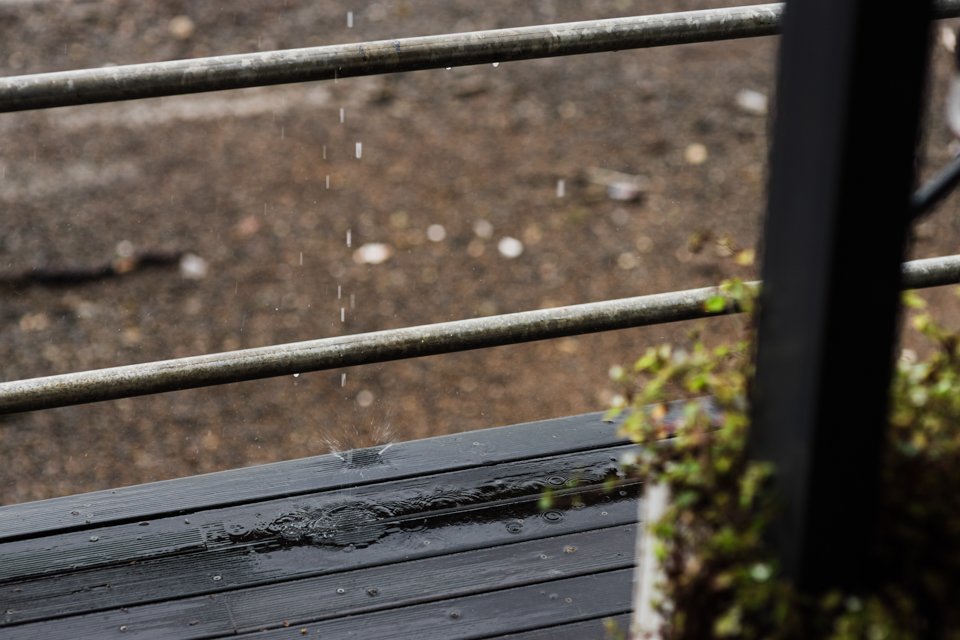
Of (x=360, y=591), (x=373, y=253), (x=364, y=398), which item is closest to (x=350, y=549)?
(x=360, y=591)

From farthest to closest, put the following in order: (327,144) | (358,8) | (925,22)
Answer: (358,8) < (327,144) < (925,22)

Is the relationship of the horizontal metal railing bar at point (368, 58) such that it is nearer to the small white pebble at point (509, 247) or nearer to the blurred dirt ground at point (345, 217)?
the blurred dirt ground at point (345, 217)

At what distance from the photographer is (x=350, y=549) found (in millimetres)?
1928

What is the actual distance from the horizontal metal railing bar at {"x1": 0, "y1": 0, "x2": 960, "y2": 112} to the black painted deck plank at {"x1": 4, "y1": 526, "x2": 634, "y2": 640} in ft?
2.42

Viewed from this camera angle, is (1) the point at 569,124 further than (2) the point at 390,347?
Yes

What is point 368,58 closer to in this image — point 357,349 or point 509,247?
point 357,349

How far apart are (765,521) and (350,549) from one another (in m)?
0.91

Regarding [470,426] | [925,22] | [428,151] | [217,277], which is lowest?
[470,426]

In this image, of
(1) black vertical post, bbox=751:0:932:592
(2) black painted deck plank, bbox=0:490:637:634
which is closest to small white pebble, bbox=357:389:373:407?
(2) black painted deck plank, bbox=0:490:637:634

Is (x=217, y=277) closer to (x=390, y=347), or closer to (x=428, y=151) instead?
(x=428, y=151)

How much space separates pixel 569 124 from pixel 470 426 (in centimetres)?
182

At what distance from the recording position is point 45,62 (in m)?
5.66

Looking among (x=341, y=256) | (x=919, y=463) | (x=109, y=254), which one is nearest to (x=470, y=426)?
(x=341, y=256)

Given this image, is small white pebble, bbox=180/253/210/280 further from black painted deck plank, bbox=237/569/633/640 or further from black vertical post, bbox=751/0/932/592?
black vertical post, bbox=751/0/932/592
